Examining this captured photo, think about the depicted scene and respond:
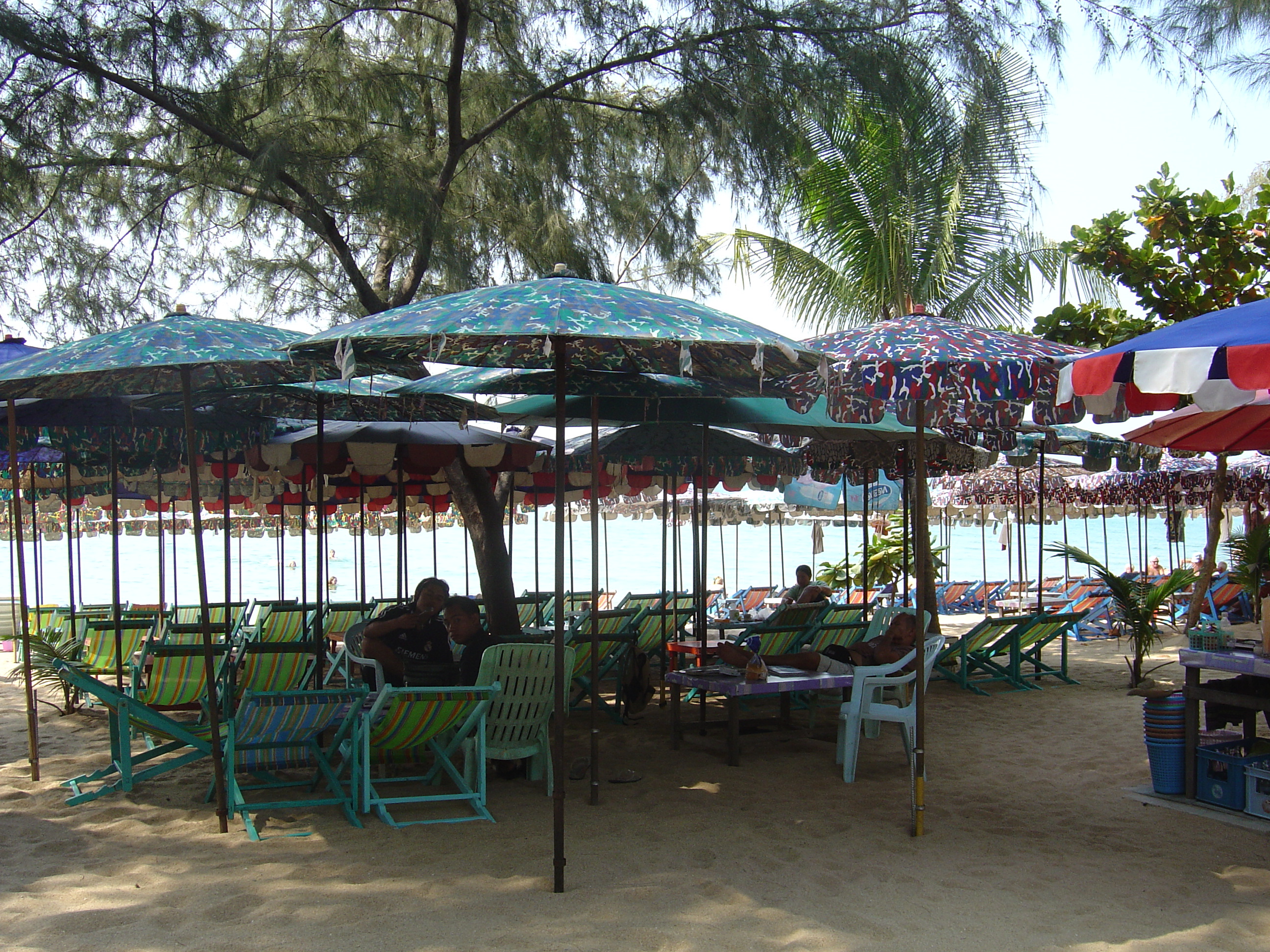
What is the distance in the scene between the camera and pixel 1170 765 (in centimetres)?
575

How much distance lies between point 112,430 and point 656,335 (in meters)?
4.50

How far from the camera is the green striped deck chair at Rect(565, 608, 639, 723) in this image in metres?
7.61

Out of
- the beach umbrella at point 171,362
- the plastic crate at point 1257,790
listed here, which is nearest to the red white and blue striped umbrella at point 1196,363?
the plastic crate at point 1257,790

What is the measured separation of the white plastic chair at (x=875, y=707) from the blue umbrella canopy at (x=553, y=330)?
2.08 metres

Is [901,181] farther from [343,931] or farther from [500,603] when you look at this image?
[343,931]

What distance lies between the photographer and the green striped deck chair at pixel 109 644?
8.45 meters

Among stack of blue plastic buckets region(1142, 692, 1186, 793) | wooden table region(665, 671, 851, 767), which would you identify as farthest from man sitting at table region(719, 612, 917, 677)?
stack of blue plastic buckets region(1142, 692, 1186, 793)

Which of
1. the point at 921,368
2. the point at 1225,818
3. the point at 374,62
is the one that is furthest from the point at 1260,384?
the point at 374,62

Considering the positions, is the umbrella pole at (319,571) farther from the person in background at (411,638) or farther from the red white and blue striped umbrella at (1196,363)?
the red white and blue striped umbrella at (1196,363)

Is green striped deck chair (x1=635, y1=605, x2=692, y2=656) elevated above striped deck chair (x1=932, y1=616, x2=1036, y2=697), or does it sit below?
above

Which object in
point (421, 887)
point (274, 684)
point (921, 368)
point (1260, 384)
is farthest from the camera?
point (274, 684)

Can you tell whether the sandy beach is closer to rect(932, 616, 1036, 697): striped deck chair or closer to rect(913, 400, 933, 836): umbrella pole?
rect(913, 400, 933, 836): umbrella pole

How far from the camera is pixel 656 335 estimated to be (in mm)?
4035

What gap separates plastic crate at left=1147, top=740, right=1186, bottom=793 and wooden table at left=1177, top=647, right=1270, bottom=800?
0.16 ft
